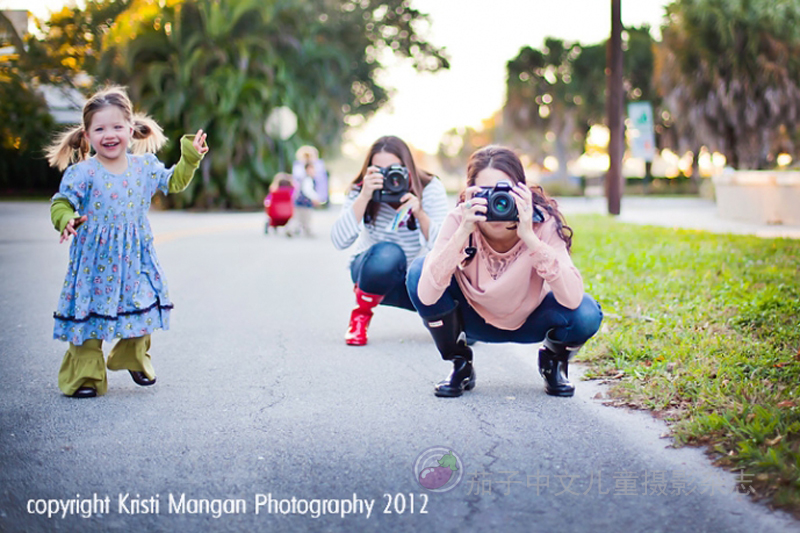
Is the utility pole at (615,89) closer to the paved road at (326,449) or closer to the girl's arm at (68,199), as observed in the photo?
the paved road at (326,449)

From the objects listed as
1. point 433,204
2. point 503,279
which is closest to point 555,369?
point 503,279

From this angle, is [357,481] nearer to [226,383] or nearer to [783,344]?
[226,383]

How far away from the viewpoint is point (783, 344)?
4.79 metres

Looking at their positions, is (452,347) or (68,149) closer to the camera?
(452,347)

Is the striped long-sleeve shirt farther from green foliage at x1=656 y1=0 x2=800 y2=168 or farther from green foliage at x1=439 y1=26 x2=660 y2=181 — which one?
green foliage at x1=439 y1=26 x2=660 y2=181

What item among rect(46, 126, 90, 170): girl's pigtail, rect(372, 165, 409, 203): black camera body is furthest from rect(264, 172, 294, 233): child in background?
rect(46, 126, 90, 170): girl's pigtail

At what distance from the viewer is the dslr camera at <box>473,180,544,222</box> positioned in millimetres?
3752

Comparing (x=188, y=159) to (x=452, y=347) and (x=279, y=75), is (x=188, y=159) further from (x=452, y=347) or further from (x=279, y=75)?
(x=279, y=75)

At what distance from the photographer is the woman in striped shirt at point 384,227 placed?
17.8ft

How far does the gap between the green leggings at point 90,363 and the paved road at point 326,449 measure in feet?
0.29

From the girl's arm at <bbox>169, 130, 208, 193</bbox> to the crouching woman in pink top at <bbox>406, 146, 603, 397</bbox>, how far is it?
4.12 ft

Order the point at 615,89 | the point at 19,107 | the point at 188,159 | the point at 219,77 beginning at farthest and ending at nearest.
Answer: the point at 219,77 → the point at 19,107 → the point at 615,89 → the point at 188,159

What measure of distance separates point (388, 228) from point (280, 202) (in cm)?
1067

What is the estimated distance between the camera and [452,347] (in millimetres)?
4301
